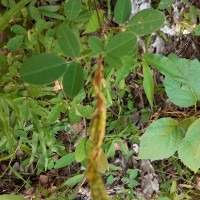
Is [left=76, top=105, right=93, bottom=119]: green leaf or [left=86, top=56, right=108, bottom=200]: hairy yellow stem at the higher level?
→ [left=86, top=56, right=108, bottom=200]: hairy yellow stem

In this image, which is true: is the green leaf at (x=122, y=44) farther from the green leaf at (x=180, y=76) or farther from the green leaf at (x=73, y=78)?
the green leaf at (x=180, y=76)

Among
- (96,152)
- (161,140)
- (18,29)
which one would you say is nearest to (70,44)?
(96,152)

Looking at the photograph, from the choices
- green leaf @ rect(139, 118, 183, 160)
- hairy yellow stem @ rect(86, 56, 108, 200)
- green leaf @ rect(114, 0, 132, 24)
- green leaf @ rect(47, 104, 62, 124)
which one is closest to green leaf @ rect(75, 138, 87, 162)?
green leaf @ rect(47, 104, 62, 124)

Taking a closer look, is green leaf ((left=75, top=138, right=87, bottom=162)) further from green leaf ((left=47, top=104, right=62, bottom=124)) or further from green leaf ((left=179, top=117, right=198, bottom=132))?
green leaf ((left=179, top=117, right=198, bottom=132))

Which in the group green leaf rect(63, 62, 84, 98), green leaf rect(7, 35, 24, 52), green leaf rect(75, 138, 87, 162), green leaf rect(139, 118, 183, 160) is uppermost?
green leaf rect(63, 62, 84, 98)

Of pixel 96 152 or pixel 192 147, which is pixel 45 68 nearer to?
pixel 96 152

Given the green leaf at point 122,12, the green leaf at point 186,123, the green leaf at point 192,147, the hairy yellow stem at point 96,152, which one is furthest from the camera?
the green leaf at point 186,123

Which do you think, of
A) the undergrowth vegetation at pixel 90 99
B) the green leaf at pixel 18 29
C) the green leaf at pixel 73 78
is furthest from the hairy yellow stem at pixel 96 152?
the green leaf at pixel 18 29

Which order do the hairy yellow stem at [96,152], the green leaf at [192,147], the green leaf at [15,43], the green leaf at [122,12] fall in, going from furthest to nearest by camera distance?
1. the green leaf at [15,43]
2. the green leaf at [192,147]
3. the green leaf at [122,12]
4. the hairy yellow stem at [96,152]
